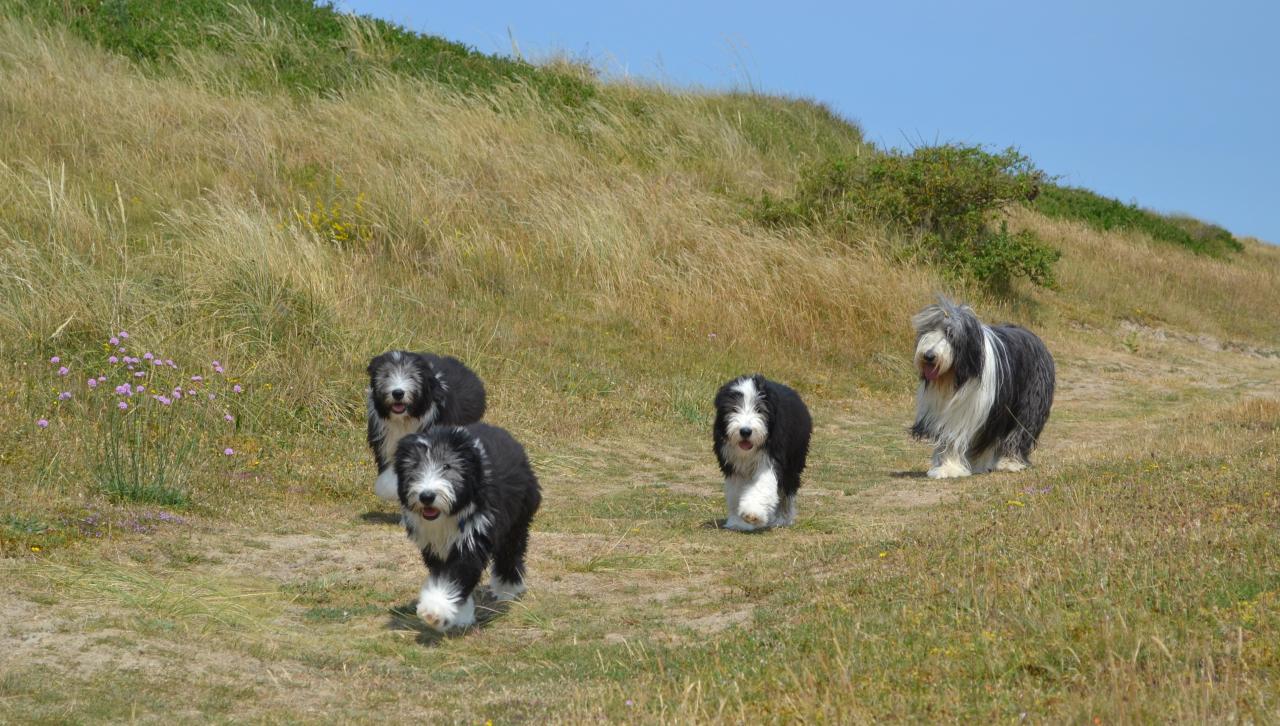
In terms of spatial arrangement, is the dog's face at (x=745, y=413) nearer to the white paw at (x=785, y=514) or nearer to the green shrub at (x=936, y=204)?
the white paw at (x=785, y=514)

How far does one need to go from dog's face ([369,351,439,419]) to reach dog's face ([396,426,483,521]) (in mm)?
2598

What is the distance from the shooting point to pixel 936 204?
23.2 metres

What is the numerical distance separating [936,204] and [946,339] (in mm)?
12525

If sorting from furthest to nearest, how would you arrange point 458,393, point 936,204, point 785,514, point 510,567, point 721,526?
point 936,204 < point 458,393 < point 721,526 < point 785,514 < point 510,567

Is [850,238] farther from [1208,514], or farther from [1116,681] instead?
[1116,681]

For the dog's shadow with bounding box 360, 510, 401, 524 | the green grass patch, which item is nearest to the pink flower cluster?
the dog's shadow with bounding box 360, 510, 401, 524

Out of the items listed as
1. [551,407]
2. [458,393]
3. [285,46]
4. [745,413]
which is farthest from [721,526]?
[285,46]

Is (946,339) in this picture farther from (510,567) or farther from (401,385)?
(510,567)

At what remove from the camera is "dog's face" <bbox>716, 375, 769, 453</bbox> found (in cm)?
887

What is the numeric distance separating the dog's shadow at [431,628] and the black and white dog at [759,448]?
7.18ft

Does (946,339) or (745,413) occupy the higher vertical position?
(946,339)

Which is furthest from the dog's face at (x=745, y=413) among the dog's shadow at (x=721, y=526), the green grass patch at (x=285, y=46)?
the green grass patch at (x=285, y=46)

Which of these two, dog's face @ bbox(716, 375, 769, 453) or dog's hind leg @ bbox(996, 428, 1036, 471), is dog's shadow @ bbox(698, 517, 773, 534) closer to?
dog's face @ bbox(716, 375, 769, 453)

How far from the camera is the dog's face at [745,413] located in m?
8.87
